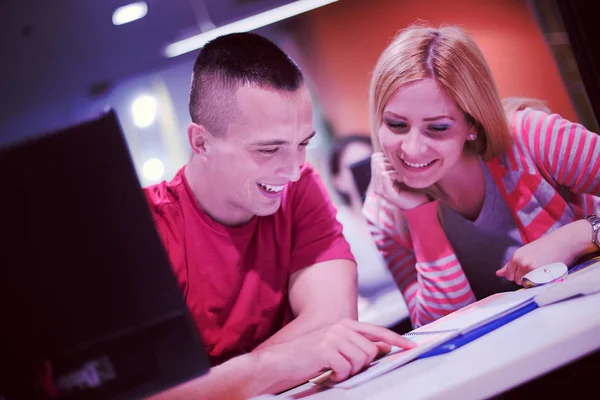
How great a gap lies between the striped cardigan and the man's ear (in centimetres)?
67

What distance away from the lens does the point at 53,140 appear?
85 centimetres

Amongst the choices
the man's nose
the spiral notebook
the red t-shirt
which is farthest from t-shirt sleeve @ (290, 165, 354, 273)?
the spiral notebook

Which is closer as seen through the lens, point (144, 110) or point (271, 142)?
point (271, 142)

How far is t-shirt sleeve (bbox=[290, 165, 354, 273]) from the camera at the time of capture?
5.44ft

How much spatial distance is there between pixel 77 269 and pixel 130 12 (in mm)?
1151

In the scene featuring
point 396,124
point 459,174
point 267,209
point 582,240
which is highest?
point 396,124

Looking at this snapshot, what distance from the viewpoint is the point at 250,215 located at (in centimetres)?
169

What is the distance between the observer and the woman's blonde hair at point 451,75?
1704 millimetres

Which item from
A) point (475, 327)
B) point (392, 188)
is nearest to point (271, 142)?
point (392, 188)

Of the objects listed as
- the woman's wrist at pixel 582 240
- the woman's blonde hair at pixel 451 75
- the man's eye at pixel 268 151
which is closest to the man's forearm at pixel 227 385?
the man's eye at pixel 268 151

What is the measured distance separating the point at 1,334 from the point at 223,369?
22.1 inches

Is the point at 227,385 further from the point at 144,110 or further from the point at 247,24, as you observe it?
the point at 247,24

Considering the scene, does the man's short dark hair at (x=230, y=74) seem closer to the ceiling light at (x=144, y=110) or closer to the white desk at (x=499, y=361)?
the ceiling light at (x=144, y=110)

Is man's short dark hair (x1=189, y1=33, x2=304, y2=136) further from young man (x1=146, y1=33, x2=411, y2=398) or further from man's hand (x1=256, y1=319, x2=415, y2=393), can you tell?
man's hand (x1=256, y1=319, x2=415, y2=393)
